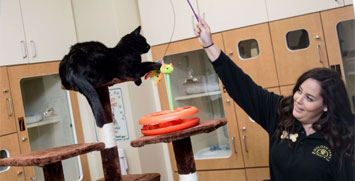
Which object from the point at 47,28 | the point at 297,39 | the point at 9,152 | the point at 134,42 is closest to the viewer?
the point at 134,42

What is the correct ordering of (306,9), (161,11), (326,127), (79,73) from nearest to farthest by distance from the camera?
(326,127)
(79,73)
(306,9)
(161,11)

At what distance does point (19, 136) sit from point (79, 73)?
3.62ft

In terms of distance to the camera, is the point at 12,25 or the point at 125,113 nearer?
the point at 12,25

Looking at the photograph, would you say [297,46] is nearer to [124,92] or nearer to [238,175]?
[238,175]

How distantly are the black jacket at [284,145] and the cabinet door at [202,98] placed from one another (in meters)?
1.07

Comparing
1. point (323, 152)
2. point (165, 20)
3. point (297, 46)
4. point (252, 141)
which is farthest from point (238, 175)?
point (323, 152)

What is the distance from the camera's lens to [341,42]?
2689 mm

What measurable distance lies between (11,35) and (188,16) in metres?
1.27

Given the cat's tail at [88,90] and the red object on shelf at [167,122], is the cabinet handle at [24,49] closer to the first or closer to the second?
the cat's tail at [88,90]

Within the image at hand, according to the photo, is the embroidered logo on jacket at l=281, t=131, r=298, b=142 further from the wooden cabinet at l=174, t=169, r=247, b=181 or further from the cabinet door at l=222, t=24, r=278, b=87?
the wooden cabinet at l=174, t=169, r=247, b=181

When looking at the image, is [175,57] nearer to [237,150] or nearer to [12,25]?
[237,150]

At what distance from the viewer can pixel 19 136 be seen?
273 centimetres

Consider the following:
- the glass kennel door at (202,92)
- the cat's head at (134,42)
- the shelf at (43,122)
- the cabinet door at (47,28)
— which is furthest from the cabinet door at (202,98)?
the cat's head at (134,42)

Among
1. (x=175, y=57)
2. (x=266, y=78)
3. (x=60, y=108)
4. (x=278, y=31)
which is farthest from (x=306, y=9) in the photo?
(x=60, y=108)
